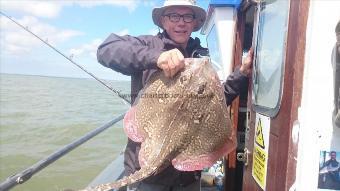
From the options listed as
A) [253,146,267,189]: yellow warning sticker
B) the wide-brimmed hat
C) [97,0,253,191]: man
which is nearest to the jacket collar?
[97,0,253,191]: man

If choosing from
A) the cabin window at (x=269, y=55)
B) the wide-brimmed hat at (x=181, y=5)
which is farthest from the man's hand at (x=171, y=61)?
the wide-brimmed hat at (x=181, y=5)

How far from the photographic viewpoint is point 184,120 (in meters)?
2.46

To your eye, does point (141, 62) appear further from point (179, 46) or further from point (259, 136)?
point (259, 136)

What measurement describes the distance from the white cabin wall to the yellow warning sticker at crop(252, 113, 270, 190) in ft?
1.98

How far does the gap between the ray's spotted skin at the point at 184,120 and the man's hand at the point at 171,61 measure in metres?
0.07

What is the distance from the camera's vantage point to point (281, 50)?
2156 mm

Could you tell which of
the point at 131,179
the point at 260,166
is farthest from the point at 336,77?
the point at 131,179

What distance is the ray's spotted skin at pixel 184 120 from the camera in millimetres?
2451

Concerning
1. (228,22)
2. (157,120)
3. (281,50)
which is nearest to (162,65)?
(157,120)

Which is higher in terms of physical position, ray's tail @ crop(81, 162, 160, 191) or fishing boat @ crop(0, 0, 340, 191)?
fishing boat @ crop(0, 0, 340, 191)

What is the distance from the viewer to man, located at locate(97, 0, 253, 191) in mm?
2727

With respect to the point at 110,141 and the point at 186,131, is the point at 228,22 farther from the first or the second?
the point at 110,141

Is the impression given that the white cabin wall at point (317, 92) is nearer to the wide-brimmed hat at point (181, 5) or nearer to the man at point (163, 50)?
the man at point (163, 50)

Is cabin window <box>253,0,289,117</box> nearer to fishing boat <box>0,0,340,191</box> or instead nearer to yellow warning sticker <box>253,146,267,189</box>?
fishing boat <box>0,0,340,191</box>
